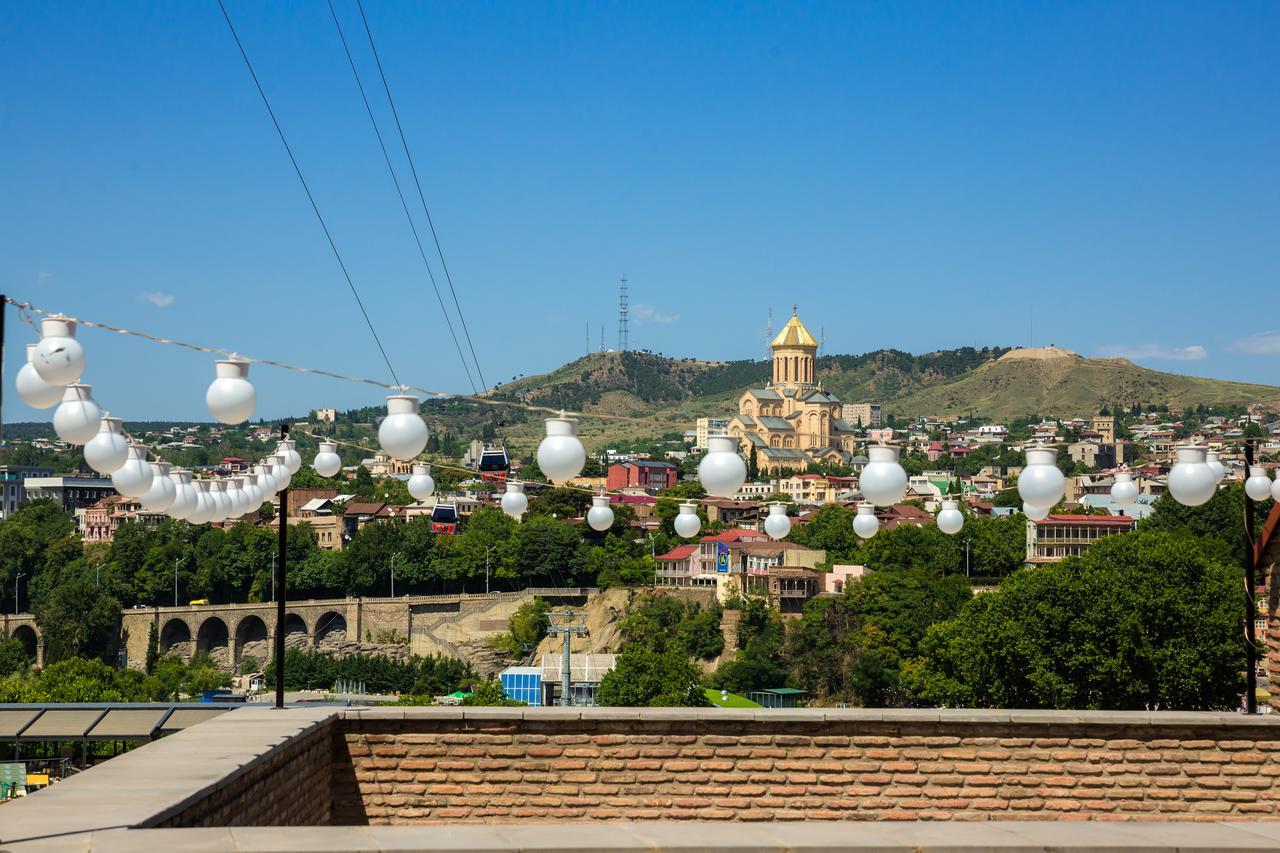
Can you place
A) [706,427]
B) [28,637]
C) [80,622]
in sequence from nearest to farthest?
[80,622] → [28,637] → [706,427]

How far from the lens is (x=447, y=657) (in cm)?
6600

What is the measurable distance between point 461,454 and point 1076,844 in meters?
143

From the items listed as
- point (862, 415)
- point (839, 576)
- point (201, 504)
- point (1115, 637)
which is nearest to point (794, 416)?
point (862, 415)

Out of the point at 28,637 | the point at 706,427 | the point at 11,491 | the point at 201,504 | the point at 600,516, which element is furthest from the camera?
the point at 706,427

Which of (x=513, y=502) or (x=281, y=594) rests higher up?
(x=513, y=502)

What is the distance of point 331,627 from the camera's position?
241 ft

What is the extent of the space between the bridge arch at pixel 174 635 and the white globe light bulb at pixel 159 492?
64984mm

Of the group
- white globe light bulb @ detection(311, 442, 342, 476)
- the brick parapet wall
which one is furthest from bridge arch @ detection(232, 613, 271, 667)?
the brick parapet wall

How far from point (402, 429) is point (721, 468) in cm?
155

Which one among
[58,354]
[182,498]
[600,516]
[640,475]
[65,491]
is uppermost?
[640,475]

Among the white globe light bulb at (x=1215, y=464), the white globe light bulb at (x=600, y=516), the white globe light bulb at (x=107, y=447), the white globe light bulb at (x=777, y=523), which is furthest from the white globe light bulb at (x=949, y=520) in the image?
the white globe light bulb at (x=107, y=447)

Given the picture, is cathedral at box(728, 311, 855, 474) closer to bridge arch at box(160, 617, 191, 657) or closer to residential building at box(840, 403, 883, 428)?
residential building at box(840, 403, 883, 428)

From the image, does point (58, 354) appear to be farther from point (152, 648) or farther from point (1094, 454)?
point (1094, 454)

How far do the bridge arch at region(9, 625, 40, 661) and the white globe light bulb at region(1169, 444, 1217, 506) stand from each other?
68588 millimetres
